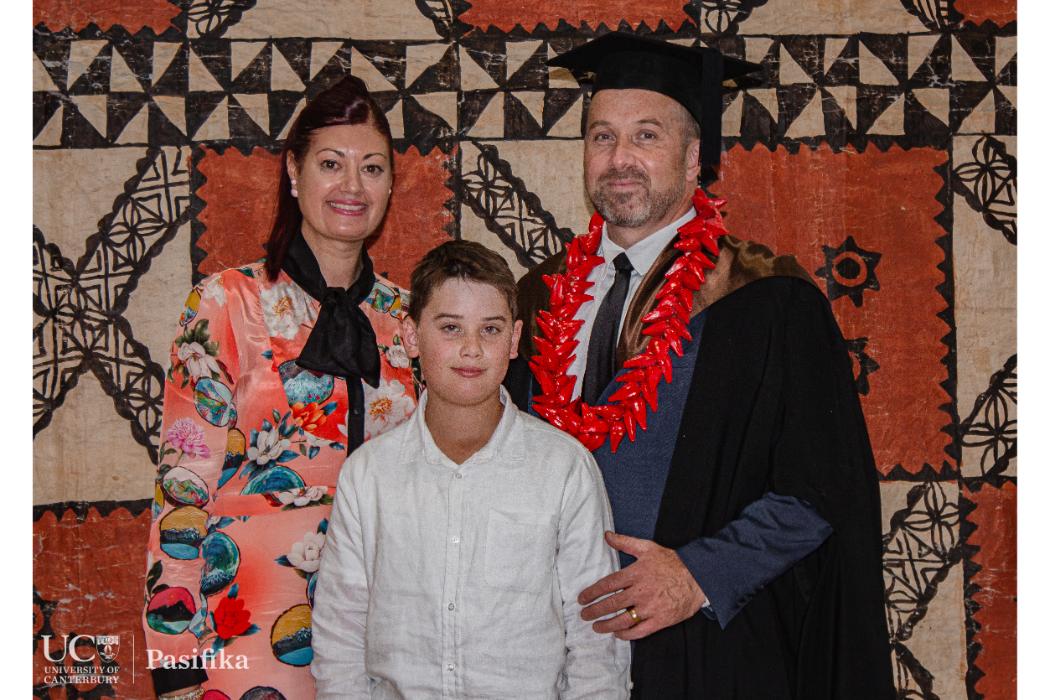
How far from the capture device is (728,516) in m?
2.18

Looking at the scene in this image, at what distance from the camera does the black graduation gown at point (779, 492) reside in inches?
84.4

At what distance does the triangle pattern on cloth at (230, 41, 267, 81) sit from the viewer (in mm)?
3160

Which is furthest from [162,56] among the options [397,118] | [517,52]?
[517,52]

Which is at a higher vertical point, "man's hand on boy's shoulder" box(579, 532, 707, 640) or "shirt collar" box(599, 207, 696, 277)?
"shirt collar" box(599, 207, 696, 277)

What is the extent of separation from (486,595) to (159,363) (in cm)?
181

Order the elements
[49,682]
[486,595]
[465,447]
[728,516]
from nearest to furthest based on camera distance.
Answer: [486,595]
[465,447]
[728,516]
[49,682]

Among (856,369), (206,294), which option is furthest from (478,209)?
(856,369)

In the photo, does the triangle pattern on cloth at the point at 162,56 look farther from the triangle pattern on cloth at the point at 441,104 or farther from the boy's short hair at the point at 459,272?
the boy's short hair at the point at 459,272

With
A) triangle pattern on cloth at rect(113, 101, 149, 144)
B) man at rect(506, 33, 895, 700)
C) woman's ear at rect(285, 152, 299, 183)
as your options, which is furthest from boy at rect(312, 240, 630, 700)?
triangle pattern on cloth at rect(113, 101, 149, 144)

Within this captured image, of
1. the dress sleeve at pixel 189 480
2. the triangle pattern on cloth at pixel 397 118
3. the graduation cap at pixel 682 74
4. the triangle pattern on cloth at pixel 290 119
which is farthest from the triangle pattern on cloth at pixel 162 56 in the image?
the graduation cap at pixel 682 74

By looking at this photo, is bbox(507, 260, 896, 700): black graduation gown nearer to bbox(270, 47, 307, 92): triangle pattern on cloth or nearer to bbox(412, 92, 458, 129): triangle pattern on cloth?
bbox(412, 92, 458, 129): triangle pattern on cloth

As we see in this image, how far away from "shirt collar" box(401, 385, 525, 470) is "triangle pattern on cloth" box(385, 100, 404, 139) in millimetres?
1446

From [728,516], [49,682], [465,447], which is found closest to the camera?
[465,447]

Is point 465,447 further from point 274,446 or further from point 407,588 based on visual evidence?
point 274,446
